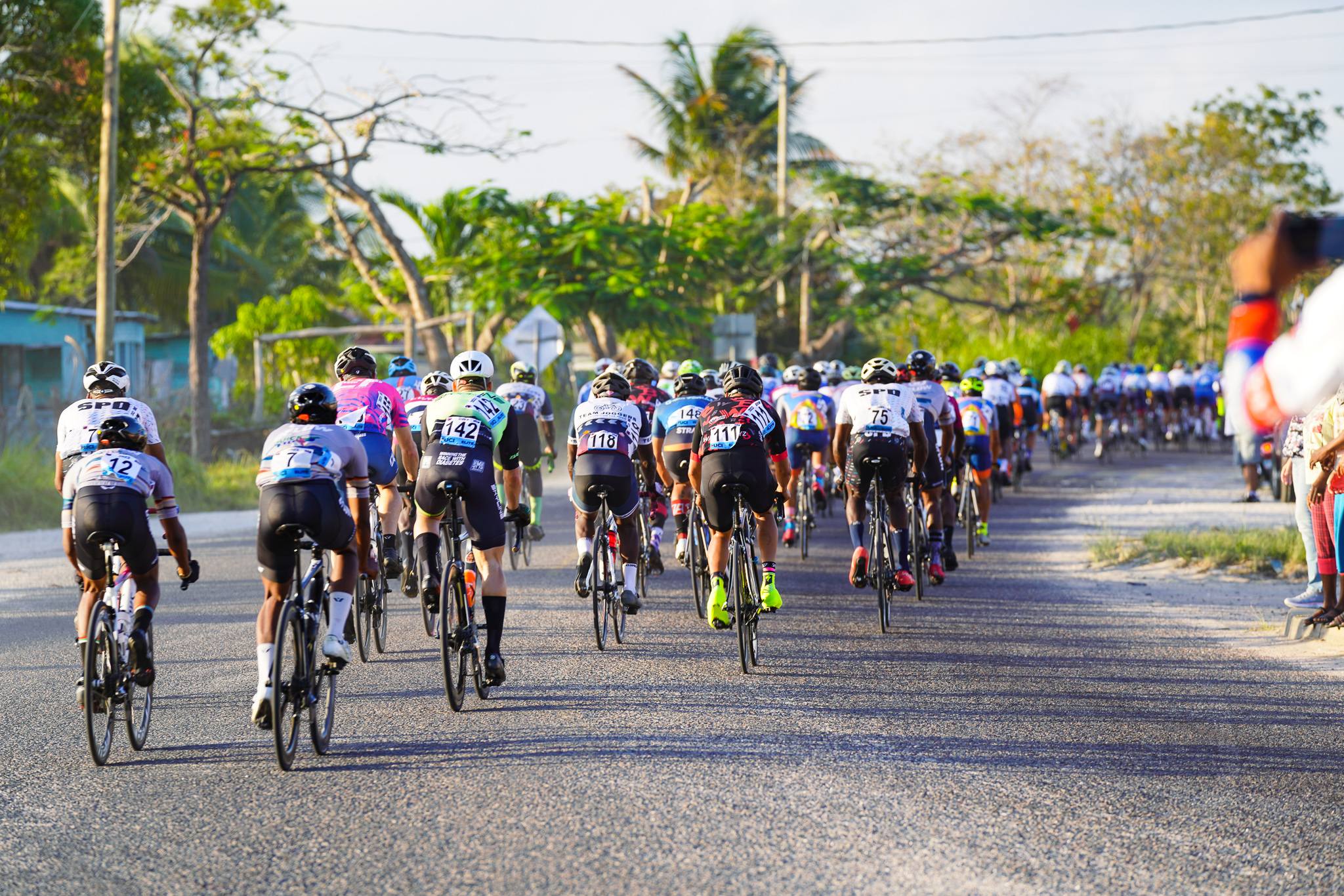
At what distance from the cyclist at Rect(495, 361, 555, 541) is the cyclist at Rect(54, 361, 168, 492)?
5.98 meters

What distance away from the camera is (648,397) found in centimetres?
1260

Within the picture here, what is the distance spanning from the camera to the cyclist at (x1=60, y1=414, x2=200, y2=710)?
6523 mm

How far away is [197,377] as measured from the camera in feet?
80.6

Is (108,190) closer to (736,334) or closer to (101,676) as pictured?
(736,334)

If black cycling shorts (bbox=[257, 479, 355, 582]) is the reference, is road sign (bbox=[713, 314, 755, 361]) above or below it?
above

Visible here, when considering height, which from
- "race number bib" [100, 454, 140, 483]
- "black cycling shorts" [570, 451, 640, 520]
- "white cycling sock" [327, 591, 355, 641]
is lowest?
"white cycling sock" [327, 591, 355, 641]

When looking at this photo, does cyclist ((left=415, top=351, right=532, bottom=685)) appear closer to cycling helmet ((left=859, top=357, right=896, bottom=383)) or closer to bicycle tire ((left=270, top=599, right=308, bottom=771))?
bicycle tire ((left=270, top=599, right=308, bottom=771))

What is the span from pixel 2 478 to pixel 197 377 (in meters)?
6.53

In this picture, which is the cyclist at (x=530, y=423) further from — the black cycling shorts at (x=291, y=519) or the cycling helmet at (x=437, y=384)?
the black cycling shorts at (x=291, y=519)

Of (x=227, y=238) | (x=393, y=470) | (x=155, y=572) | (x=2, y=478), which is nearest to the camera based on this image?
(x=155, y=572)

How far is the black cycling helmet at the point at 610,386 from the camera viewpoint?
10.3 m

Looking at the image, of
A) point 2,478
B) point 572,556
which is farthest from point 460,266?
point 572,556

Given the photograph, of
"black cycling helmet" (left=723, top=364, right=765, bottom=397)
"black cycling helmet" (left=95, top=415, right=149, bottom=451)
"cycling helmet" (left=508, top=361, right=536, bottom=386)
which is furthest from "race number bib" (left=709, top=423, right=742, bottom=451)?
"cycling helmet" (left=508, top=361, right=536, bottom=386)

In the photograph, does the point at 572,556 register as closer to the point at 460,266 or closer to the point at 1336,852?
the point at 1336,852
